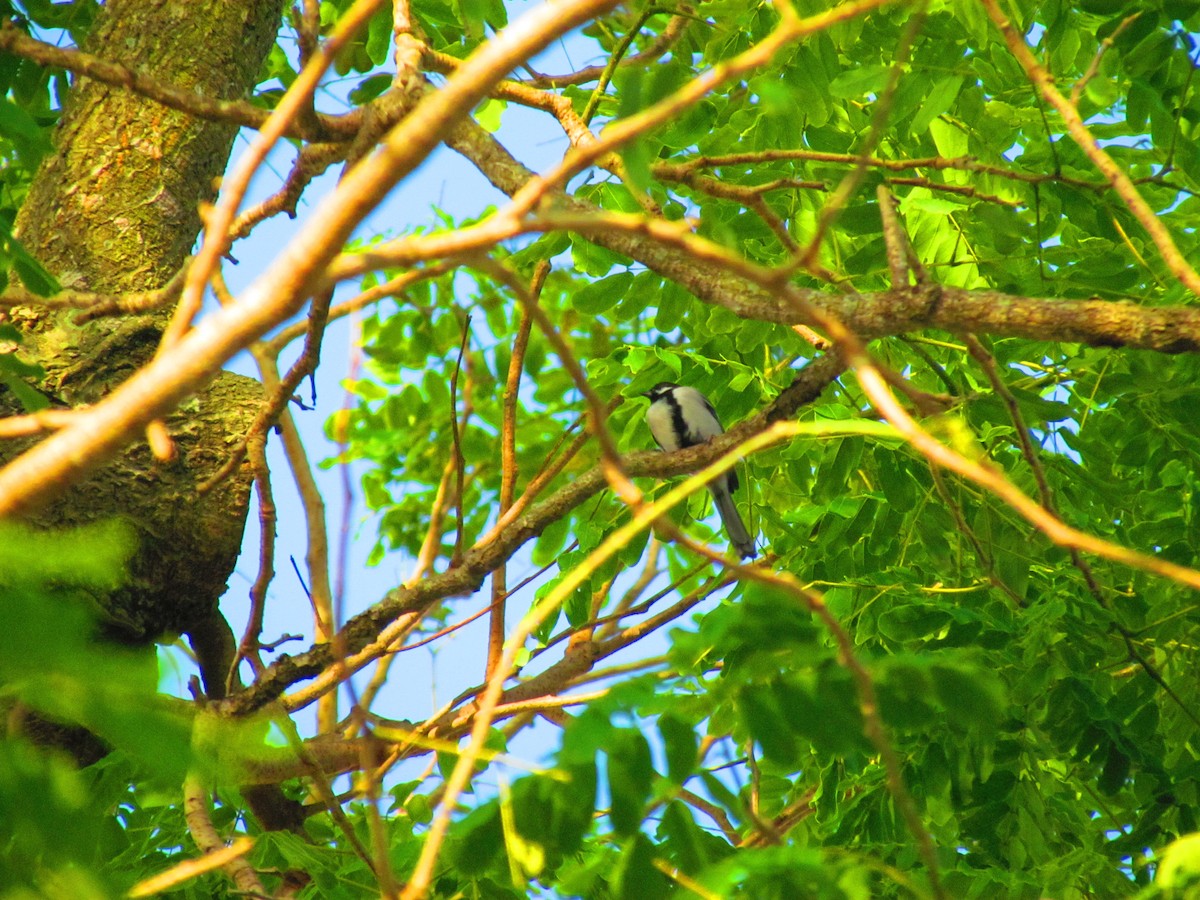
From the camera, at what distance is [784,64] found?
11.3 ft

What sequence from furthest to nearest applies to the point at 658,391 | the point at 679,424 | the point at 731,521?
1. the point at 679,424
2. the point at 731,521
3. the point at 658,391

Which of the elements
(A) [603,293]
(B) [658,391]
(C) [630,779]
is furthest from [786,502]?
(C) [630,779]

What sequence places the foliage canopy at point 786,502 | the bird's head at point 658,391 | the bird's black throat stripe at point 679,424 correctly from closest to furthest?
the foliage canopy at point 786,502 → the bird's head at point 658,391 → the bird's black throat stripe at point 679,424

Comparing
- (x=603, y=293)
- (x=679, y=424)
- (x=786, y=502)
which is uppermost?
(x=679, y=424)

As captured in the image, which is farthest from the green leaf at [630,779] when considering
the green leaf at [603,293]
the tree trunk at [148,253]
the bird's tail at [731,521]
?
the bird's tail at [731,521]

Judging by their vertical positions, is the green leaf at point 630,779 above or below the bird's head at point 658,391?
below

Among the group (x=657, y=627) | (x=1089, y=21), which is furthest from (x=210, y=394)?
(x=1089, y=21)

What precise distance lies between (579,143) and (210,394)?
147 cm

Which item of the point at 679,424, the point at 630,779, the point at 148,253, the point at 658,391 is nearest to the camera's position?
the point at 630,779

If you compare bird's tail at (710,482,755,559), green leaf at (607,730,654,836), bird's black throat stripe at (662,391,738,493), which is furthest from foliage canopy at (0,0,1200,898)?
bird's black throat stripe at (662,391,738,493)

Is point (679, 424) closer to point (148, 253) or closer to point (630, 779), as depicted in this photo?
point (148, 253)

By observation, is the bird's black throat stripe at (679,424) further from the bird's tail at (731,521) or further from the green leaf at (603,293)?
the green leaf at (603,293)

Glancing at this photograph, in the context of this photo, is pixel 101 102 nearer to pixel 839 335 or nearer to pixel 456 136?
pixel 456 136

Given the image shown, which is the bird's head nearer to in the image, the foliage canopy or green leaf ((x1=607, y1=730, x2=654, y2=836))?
the foliage canopy
